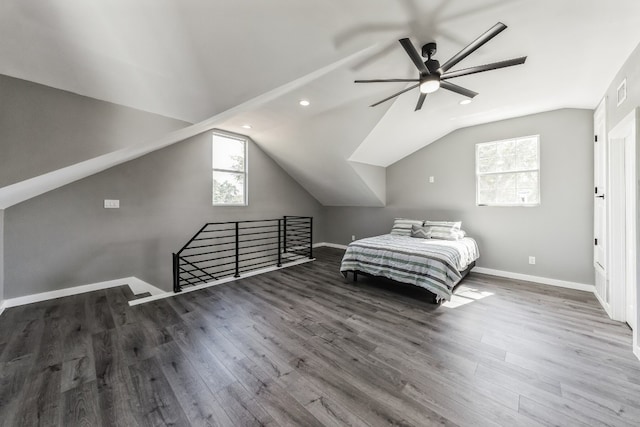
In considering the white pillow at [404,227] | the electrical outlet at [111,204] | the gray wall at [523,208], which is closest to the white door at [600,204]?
the gray wall at [523,208]

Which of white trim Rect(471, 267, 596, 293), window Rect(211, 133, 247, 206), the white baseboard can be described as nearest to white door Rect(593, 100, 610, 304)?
white trim Rect(471, 267, 596, 293)

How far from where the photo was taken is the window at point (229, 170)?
5.14m

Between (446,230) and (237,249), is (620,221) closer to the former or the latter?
(446,230)

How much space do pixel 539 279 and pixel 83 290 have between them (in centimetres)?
697

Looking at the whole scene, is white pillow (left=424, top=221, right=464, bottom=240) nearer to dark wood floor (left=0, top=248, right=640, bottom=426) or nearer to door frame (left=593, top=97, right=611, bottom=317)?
dark wood floor (left=0, top=248, right=640, bottom=426)

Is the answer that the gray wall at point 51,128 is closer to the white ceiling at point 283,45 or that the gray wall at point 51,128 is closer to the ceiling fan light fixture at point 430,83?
the white ceiling at point 283,45

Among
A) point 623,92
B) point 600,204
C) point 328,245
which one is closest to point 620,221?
point 600,204

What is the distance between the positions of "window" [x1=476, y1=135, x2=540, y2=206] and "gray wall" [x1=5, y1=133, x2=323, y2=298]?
493 cm

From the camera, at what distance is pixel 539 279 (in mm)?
3959

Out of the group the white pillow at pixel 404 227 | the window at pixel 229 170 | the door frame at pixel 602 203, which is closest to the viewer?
the door frame at pixel 602 203

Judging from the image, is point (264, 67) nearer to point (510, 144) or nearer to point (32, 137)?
point (32, 137)

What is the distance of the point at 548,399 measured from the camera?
1592 millimetres

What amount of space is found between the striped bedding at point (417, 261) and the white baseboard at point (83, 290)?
3.35 meters

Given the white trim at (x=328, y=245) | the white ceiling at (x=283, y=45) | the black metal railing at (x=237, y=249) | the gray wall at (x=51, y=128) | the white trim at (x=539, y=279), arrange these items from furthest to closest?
the white trim at (x=328, y=245), the black metal railing at (x=237, y=249), the white trim at (x=539, y=279), the gray wall at (x=51, y=128), the white ceiling at (x=283, y=45)
